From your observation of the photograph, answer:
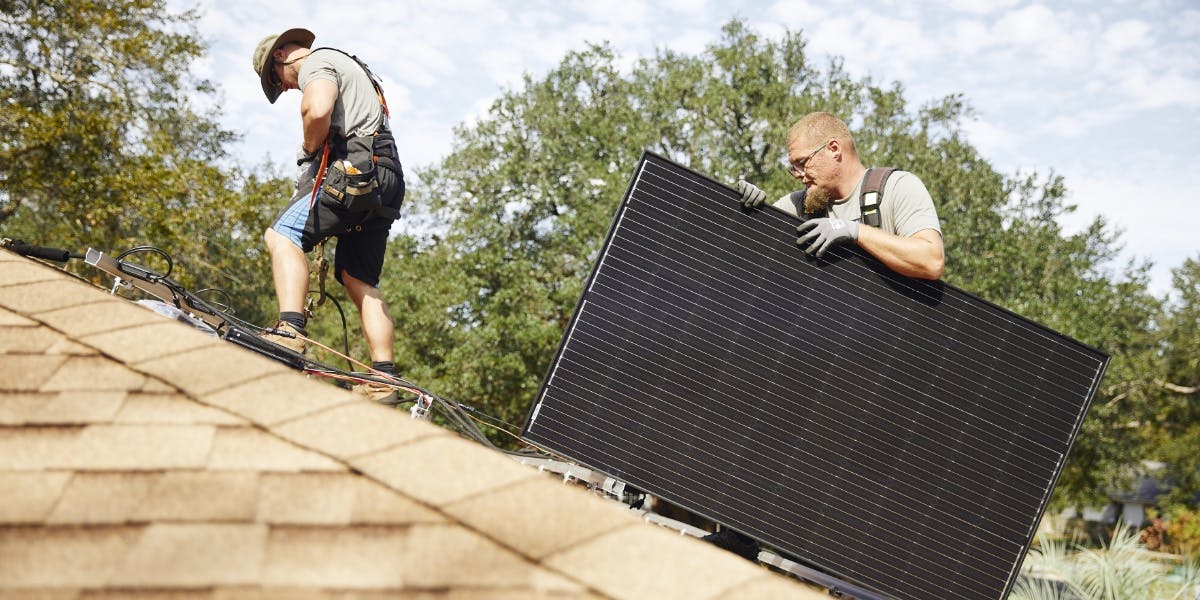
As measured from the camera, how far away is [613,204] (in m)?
24.2

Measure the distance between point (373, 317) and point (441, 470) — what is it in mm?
3221

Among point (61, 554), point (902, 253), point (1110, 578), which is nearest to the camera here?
point (61, 554)

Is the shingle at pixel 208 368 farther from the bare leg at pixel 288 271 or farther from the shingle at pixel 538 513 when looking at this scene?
the bare leg at pixel 288 271

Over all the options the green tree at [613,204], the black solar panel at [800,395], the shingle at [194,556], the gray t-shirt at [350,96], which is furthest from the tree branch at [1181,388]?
the shingle at [194,556]

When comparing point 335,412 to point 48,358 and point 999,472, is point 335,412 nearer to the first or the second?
point 48,358

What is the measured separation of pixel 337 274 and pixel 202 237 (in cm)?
1653

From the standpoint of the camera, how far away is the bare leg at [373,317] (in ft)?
15.8

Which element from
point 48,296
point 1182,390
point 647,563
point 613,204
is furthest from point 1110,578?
point 1182,390

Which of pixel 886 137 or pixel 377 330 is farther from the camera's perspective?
pixel 886 137

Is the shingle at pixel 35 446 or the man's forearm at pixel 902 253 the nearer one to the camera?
the shingle at pixel 35 446

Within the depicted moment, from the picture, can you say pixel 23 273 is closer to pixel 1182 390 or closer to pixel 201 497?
pixel 201 497

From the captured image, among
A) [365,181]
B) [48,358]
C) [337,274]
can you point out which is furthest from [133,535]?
[337,274]

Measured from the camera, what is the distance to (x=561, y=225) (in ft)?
81.8

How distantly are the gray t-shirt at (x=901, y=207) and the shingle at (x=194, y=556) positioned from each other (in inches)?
123
